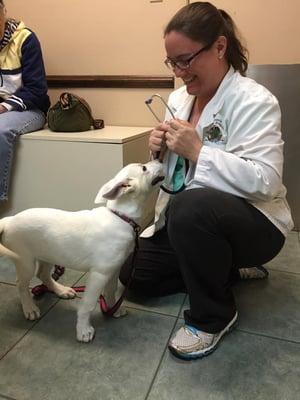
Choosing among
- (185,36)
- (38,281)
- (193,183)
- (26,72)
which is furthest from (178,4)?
(38,281)

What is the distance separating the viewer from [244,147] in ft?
3.27

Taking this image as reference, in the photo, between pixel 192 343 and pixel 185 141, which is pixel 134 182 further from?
pixel 192 343

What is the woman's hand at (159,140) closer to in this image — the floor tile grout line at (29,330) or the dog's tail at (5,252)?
the dog's tail at (5,252)

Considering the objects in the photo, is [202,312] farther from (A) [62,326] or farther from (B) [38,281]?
(B) [38,281]

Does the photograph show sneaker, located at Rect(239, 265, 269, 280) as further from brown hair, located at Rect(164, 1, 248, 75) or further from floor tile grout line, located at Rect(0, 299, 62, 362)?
brown hair, located at Rect(164, 1, 248, 75)

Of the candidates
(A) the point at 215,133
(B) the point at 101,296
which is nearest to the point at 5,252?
(B) the point at 101,296

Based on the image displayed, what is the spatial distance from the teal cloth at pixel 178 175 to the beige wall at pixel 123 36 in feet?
2.93

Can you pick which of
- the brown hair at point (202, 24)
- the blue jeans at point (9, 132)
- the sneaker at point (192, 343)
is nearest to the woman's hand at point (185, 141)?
the brown hair at point (202, 24)

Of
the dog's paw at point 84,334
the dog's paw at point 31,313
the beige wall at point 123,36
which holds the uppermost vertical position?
the beige wall at point 123,36

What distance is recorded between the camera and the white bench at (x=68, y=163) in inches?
65.2

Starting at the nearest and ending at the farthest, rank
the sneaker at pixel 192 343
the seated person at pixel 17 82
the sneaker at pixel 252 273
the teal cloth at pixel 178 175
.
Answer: the sneaker at pixel 192 343, the teal cloth at pixel 178 175, the sneaker at pixel 252 273, the seated person at pixel 17 82

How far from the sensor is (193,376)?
3.27 feet

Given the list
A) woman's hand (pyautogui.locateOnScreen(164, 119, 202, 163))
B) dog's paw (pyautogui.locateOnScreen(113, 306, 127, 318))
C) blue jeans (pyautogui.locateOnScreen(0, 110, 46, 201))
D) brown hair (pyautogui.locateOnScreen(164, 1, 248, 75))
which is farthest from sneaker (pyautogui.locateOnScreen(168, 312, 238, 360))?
blue jeans (pyautogui.locateOnScreen(0, 110, 46, 201))

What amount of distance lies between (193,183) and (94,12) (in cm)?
140
